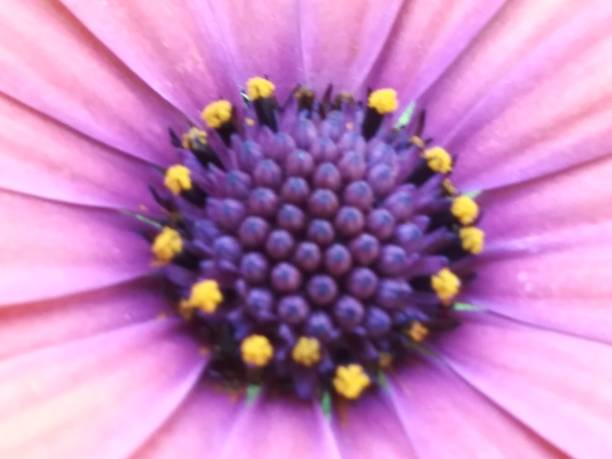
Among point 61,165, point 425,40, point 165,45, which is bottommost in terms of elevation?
point 61,165

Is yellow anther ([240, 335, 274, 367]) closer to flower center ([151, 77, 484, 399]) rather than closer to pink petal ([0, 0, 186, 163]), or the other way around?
flower center ([151, 77, 484, 399])

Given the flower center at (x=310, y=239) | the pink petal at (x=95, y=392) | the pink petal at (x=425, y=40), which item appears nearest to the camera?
the pink petal at (x=95, y=392)

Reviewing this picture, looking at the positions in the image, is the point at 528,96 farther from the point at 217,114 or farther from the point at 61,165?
the point at 61,165

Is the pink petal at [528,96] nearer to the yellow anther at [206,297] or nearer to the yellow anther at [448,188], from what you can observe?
the yellow anther at [448,188]

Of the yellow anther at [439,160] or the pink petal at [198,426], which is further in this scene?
the yellow anther at [439,160]

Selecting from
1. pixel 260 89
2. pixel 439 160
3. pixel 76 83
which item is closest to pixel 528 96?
pixel 439 160

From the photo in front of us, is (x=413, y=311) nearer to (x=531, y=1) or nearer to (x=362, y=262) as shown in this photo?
(x=362, y=262)

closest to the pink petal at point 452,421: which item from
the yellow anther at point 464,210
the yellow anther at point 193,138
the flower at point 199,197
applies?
the flower at point 199,197
